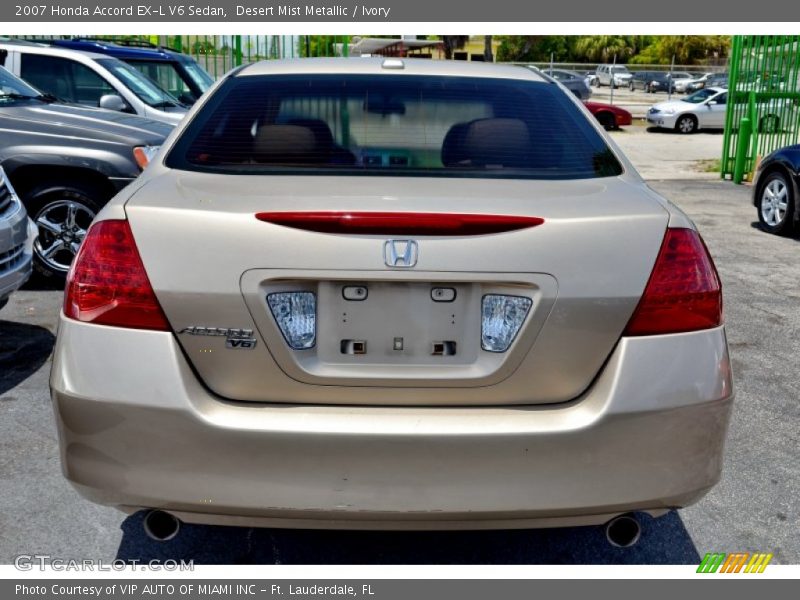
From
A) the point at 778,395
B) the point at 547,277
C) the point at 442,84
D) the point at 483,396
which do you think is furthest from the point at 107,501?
the point at 778,395

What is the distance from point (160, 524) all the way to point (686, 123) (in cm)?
3020

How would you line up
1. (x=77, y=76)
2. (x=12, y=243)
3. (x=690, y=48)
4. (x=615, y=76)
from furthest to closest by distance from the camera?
(x=690, y=48) → (x=615, y=76) → (x=77, y=76) → (x=12, y=243)

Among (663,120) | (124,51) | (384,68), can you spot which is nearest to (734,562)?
(384,68)

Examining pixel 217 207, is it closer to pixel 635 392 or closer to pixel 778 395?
pixel 635 392

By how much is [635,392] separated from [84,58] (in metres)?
9.62

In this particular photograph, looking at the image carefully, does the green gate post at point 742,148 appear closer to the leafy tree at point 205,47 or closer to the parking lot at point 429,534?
the leafy tree at point 205,47

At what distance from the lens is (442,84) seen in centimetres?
359

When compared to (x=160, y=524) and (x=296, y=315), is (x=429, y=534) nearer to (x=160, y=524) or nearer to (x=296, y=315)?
(x=160, y=524)

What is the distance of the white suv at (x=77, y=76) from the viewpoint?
10.4m

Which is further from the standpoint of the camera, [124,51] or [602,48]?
[602,48]

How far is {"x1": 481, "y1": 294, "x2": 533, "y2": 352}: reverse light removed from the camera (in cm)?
250

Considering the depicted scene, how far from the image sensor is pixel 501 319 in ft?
8.25

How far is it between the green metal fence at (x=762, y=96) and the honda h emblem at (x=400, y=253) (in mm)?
15026

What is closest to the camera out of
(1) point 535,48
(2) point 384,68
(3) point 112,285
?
(3) point 112,285
